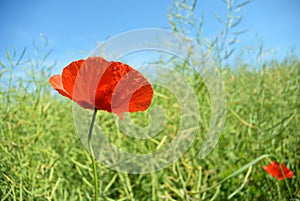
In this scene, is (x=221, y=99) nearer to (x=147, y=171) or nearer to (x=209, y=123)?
(x=209, y=123)

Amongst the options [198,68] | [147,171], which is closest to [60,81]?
[147,171]

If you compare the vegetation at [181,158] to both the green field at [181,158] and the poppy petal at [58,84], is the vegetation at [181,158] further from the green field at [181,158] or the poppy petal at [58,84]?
the poppy petal at [58,84]

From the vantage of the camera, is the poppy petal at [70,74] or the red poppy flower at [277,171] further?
the red poppy flower at [277,171]

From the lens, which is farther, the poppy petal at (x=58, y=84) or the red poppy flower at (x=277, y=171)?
the red poppy flower at (x=277, y=171)

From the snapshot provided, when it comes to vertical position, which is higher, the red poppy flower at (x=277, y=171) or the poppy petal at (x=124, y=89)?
the poppy petal at (x=124, y=89)

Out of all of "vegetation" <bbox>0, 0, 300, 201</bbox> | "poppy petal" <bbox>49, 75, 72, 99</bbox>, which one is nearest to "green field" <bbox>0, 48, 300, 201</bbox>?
"vegetation" <bbox>0, 0, 300, 201</bbox>

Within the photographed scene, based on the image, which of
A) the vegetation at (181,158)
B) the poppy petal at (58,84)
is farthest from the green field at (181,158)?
the poppy petal at (58,84)

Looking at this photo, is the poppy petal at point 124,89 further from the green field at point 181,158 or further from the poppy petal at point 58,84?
the green field at point 181,158

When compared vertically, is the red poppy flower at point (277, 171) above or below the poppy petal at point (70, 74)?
below
